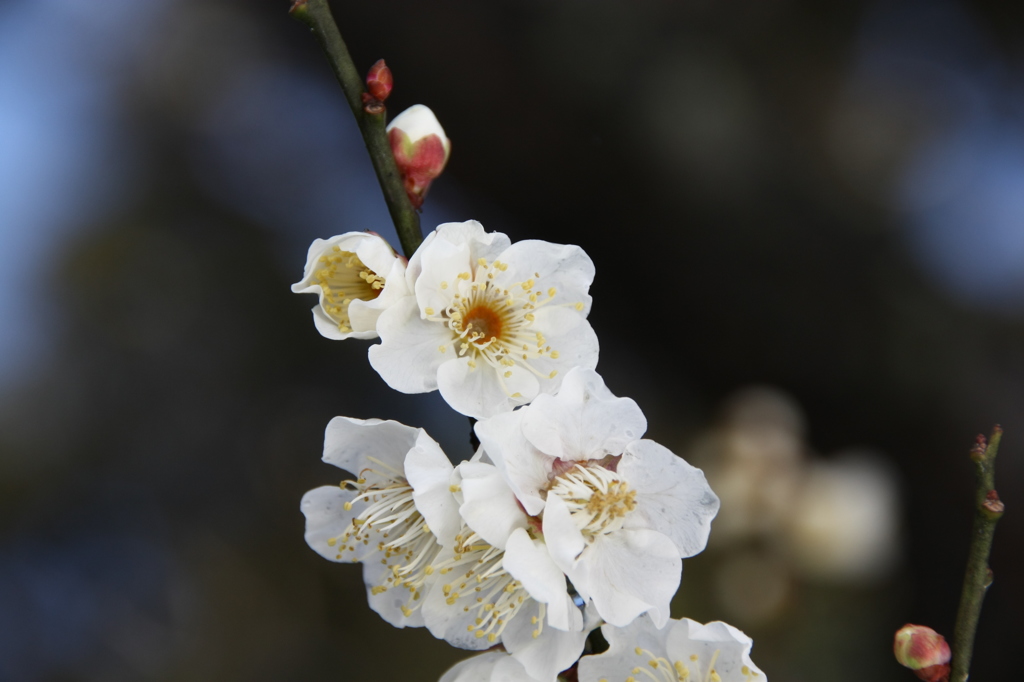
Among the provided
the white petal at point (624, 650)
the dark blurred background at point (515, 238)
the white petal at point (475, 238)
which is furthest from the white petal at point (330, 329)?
the dark blurred background at point (515, 238)

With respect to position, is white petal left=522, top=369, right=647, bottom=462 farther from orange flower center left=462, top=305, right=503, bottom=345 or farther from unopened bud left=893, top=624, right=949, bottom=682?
unopened bud left=893, top=624, right=949, bottom=682

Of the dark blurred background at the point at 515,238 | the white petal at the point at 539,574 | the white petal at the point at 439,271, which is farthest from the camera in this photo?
the dark blurred background at the point at 515,238

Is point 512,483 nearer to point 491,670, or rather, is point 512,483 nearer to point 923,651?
point 491,670

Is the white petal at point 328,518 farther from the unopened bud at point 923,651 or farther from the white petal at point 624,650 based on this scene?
the unopened bud at point 923,651

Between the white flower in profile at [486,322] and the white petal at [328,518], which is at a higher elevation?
the white flower in profile at [486,322]

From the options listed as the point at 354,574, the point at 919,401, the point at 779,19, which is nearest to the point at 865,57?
the point at 779,19

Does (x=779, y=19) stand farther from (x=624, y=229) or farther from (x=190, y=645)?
(x=190, y=645)

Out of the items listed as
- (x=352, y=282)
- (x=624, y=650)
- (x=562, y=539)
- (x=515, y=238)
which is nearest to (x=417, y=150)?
(x=352, y=282)
